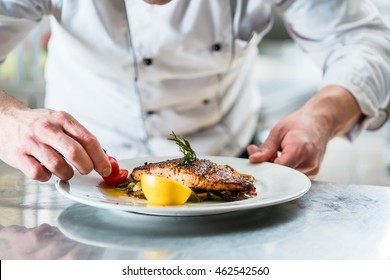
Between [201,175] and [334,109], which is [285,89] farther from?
Result: [201,175]

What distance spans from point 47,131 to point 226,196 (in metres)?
0.38

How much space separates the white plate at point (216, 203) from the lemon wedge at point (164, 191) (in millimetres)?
17

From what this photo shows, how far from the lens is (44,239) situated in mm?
1093

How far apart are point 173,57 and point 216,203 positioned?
0.79 m

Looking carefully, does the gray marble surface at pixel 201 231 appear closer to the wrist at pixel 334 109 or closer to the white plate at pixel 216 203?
the white plate at pixel 216 203

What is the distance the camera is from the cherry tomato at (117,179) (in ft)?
4.48

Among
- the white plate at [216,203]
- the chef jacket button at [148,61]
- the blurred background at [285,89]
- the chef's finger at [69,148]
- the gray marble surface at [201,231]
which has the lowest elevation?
the blurred background at [285,89]

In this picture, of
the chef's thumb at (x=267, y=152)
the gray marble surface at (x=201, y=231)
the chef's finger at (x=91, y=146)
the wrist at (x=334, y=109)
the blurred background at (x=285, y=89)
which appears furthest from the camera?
the blurred background at (x=285, y=89)

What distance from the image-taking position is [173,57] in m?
1.92

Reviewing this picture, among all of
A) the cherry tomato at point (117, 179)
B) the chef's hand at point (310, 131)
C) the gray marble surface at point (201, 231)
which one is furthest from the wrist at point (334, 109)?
the cherry tomato at point (117, 179)

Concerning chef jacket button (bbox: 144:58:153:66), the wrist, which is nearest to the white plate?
the wrist

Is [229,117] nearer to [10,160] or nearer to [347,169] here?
[10,160]
